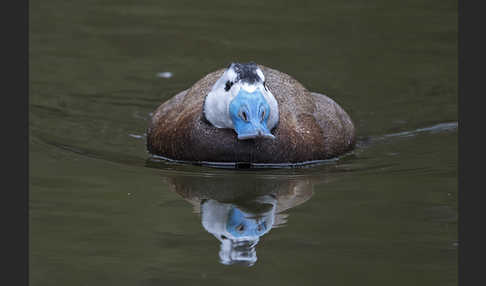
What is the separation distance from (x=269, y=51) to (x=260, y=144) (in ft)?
16.3

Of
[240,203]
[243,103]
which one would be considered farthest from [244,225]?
[243,103]

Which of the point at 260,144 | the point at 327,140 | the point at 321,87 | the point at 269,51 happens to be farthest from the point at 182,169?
the point at 269,51

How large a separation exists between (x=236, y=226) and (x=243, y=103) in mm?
1898

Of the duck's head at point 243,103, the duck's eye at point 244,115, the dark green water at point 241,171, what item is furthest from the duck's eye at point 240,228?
the duck's eye at point 244,115

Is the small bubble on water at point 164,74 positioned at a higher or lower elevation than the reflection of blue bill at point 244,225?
higher

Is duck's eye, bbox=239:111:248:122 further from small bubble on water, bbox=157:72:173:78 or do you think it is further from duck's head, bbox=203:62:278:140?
small bubble on water, bbox=157:72:173:78

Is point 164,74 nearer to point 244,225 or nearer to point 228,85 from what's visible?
point 228,85

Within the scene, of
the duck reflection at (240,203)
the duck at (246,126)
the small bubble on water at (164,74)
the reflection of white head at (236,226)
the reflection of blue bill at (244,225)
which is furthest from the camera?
the small bubble on water at (164,74)

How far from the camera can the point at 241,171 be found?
9.92 metres

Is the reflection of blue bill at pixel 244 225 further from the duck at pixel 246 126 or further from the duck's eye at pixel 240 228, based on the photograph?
the duck at pixel 246 126

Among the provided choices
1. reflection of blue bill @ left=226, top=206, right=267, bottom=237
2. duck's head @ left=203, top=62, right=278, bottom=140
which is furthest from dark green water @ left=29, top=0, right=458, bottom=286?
duck's head @ left=203, top=62, right=278, bottom=140

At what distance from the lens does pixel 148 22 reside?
16.0 m

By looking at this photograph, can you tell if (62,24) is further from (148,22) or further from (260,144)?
(260,144)

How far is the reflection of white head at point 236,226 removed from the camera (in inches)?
292
